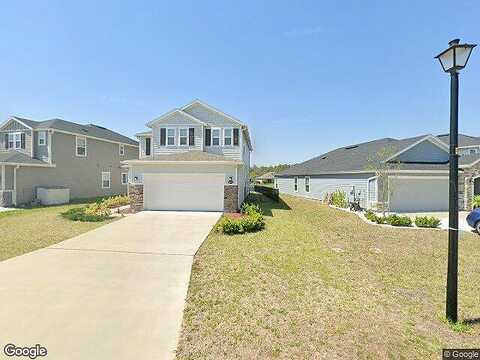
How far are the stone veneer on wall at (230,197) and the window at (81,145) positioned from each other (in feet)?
54.6

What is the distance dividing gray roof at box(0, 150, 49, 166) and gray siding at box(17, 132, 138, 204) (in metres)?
0.60

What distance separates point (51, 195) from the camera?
19.8 m

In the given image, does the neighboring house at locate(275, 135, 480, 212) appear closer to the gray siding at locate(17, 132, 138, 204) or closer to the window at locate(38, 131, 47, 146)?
the gray siding at locate(17, 132, 138, 204)

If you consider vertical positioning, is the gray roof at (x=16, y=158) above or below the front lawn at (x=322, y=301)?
above

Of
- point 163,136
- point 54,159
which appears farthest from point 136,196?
point 54,159

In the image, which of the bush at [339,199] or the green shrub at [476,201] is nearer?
the green shrub at [476,201]

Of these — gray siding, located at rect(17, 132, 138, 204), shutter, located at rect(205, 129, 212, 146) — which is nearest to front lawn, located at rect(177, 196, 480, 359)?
shutter, located at rect(205, 129, 212, 146)

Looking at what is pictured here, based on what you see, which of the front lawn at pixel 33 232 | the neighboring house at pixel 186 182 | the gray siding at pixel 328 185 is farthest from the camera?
the gray siding at pixel 328 185

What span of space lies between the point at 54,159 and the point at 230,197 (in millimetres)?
16260

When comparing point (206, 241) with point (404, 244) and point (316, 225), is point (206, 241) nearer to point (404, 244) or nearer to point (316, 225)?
point (316, 225)

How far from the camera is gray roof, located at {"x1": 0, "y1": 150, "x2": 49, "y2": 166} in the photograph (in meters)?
17.9

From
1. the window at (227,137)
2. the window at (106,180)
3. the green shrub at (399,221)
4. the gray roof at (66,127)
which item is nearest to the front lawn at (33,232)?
the window at (227,137)

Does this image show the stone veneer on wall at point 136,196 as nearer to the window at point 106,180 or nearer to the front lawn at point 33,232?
the front lawn at point 33,232

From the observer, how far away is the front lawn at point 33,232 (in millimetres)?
7824
